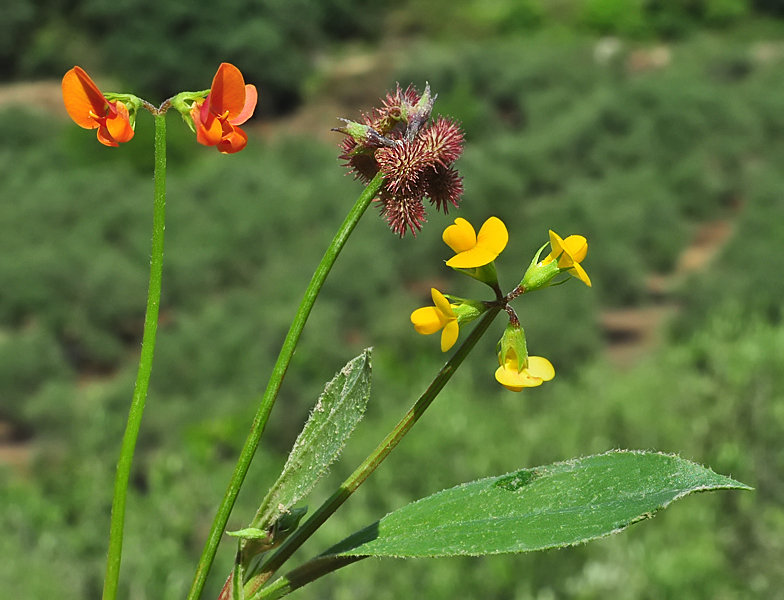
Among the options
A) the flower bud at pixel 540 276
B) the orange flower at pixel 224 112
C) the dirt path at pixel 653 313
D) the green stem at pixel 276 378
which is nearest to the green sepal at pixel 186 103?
the orange flower at pixel 224 112

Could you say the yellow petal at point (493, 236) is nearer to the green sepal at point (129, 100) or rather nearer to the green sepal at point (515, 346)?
the green sepal at point (515, 346)

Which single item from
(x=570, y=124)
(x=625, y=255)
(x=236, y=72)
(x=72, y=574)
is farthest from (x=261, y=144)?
(x=236, y=72)

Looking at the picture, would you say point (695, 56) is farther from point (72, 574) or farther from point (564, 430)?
point (72, 574)

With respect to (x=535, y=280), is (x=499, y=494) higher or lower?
lower

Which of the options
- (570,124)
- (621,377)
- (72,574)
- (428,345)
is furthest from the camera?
(570,124)

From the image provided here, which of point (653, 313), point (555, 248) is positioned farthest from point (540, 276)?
point (653, 313)

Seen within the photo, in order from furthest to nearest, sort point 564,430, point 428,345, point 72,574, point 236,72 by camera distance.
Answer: point 428,345, point 564,430, point 72,574, point 236,72

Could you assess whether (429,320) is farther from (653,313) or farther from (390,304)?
(653,313)
